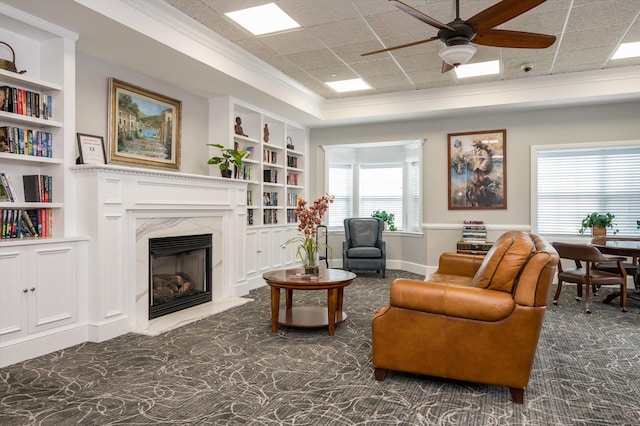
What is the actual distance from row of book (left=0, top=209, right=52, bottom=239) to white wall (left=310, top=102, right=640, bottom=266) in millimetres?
5469

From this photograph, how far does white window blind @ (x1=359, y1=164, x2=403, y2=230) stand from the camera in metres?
8.82

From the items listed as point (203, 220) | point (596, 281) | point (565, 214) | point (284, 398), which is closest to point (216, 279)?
point (203, 220)

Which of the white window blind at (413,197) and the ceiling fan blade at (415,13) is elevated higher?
the ceiling fan blade at (415,13)

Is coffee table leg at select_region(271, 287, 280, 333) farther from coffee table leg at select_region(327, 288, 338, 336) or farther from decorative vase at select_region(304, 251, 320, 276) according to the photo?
coffee table leg at select_region(327, 288, 338, 336)

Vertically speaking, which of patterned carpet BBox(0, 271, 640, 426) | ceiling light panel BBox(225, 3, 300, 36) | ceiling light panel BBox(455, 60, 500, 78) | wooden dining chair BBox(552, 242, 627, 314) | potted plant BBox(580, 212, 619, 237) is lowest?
patterned carpet BBox(0, 271, 640, 426)

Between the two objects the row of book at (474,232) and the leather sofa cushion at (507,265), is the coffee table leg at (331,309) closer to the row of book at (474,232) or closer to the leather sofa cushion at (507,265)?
the leather sofa cushion at (507,265)

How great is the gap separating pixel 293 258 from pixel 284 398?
5.09m

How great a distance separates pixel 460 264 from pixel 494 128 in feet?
11.5

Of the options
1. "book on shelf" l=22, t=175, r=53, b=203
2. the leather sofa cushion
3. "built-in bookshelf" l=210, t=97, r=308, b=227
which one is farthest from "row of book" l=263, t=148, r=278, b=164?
the leather sofa cushion

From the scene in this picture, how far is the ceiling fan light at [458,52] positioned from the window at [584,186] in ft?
13.3

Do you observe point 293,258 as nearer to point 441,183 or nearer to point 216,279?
point 216,279

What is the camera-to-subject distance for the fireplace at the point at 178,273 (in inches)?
185

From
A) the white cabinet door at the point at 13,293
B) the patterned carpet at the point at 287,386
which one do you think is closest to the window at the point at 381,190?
the patterned carpet at the point at 287,386

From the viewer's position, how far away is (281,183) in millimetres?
7574
